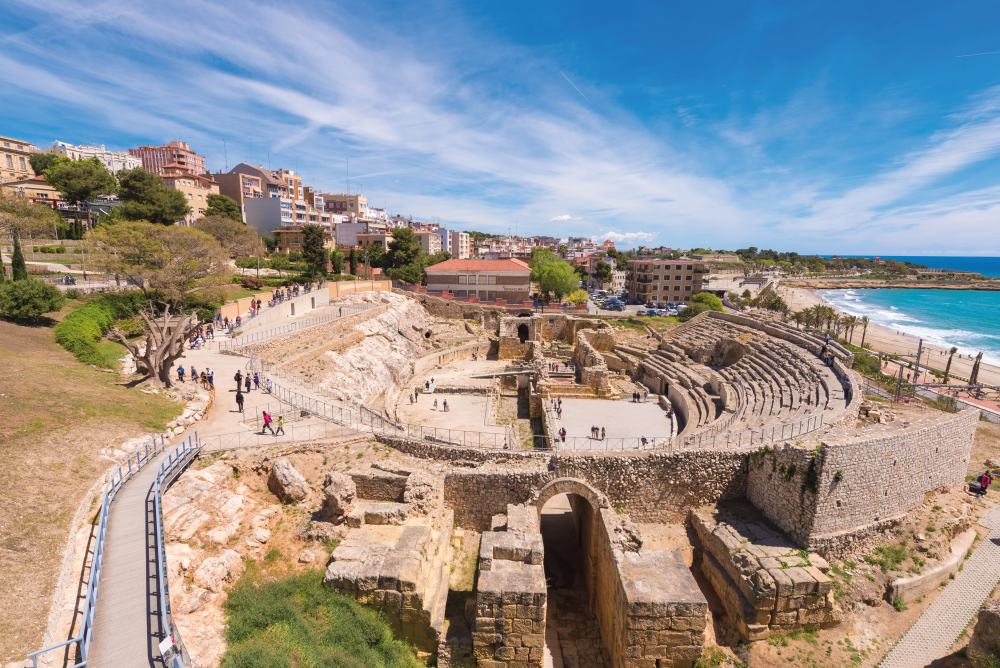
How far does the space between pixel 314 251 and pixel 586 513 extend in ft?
147

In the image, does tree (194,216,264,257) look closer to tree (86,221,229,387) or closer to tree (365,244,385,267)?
tree (86,221,229,387)

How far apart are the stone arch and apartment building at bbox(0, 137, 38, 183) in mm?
82742

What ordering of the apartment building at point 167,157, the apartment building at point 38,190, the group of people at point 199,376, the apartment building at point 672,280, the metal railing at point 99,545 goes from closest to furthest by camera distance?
the metal railing at point 99,545 < the group of people at point 199,376 < the apartment building at point 38,190 < the apartment building at point 672,280 < the apartment building at point 167,157

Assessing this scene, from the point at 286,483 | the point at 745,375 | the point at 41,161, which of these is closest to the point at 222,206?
the point at 41,161

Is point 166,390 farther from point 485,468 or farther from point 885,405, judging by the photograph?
point 885,405

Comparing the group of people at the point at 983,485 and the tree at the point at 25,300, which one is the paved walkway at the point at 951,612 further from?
the tree at the point at 25,300

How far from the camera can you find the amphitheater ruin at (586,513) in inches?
433

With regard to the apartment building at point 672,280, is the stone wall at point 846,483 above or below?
below

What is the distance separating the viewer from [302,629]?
9.70 metres

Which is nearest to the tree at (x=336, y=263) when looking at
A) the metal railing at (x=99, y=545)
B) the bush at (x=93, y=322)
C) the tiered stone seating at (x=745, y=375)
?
the bush at (x=93, y=322)

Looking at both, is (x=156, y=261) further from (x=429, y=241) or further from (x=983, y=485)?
(x=429, y=241)

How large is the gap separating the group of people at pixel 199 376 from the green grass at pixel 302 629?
1119 centimetres

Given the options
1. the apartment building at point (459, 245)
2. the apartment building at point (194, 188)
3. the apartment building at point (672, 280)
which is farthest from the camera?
the apartment building at point (459, 245)

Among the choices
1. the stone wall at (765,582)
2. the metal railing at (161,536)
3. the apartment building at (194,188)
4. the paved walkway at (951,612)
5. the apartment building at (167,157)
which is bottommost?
the paved walkway at (951,612)
